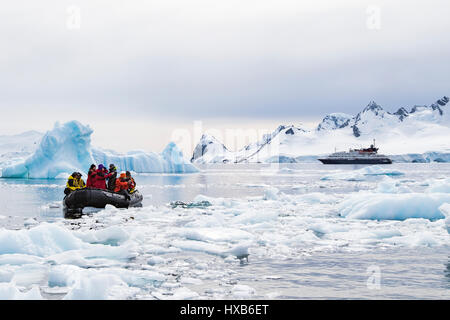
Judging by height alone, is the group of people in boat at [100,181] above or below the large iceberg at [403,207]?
above

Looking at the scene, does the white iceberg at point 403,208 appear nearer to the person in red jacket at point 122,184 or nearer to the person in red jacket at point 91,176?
the person in red jacket at point 122,184

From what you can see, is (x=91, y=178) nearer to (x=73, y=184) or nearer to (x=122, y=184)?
(x=73, y=184)

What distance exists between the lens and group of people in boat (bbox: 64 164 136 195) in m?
18.4

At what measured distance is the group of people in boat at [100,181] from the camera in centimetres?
1844

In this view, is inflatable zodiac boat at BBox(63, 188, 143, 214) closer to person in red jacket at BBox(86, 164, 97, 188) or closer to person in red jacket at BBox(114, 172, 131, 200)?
person in red jacket at BBox(114, 172, 131, 200)

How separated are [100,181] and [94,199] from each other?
1302mm

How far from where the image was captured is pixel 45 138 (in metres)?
40.8

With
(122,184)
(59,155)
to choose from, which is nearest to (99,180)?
(122,184)

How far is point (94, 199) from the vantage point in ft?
57.8

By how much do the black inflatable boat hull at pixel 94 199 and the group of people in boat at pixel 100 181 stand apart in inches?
16.2

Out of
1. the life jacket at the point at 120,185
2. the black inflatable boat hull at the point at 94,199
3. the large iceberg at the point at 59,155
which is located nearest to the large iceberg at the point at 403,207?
the black inflatable boat hull at the point at 94,199
